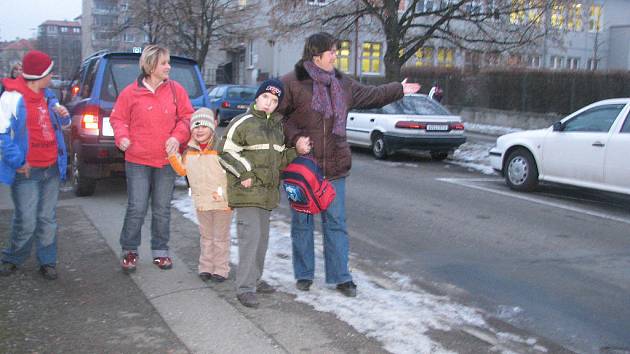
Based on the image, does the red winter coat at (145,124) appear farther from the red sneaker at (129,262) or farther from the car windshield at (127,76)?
the car windshield at (127,76)

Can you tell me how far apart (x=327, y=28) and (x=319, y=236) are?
13622 millimetres

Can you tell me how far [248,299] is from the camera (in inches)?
179

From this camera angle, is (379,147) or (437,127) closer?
(437,127)

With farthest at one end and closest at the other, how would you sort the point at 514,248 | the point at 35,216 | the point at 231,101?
the point at 231,101
the point at 514,248
the point at 35,216

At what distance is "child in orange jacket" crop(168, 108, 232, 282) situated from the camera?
5043mm

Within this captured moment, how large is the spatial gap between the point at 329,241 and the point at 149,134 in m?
1.62

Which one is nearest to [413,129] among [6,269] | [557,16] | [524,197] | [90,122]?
→ [524,197]

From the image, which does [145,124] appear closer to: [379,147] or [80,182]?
[80,182]

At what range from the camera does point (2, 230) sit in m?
6.72

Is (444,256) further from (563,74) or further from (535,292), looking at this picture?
(563,74)

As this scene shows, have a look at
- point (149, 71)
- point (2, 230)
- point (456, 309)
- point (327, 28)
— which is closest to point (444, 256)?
point (456, 309)

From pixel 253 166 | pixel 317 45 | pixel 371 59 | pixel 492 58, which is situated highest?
pixel 371 59

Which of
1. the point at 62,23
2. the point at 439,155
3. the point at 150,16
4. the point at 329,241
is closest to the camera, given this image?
the point at 329,241

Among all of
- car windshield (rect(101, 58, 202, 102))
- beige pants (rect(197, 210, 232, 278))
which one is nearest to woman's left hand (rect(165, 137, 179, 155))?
beige pants (rect(197, 210, 232, 278))
